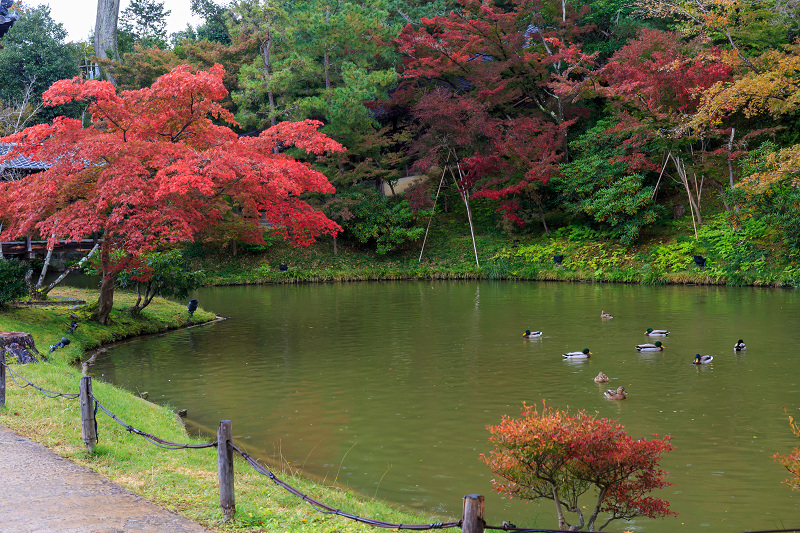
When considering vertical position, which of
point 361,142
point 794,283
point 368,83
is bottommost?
point 794,283

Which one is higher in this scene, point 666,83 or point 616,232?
point 666,83

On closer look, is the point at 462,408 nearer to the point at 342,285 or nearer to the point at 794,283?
the point at 794,283

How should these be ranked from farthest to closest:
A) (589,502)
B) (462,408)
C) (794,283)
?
(794,283), (462,408), (589,502)

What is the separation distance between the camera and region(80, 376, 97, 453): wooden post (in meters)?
6.57

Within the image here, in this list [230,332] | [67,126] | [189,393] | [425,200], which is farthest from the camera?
[425,200]

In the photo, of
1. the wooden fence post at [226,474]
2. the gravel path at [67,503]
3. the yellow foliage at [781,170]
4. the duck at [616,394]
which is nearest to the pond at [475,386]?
the duck at [616,394]

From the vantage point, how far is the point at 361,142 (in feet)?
101

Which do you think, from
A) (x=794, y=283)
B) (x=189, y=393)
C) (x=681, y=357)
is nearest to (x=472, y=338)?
(x=681, y=357)

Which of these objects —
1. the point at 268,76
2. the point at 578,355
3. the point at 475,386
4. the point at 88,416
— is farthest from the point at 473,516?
the point at 268,76

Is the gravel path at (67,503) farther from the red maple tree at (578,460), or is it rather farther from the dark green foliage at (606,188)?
the dark green foliage at (606,188)

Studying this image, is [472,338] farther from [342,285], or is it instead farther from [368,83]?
[368,83]

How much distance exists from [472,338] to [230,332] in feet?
20.1

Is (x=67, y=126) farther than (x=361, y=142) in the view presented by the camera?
No

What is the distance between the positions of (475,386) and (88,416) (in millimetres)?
6060
